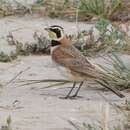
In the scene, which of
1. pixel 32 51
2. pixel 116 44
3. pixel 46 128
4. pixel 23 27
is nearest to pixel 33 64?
pixel 32 51

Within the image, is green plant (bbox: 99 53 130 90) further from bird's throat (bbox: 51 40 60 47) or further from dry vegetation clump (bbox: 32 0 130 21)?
dry vegetation clump (bbox: 32 0 130 21)

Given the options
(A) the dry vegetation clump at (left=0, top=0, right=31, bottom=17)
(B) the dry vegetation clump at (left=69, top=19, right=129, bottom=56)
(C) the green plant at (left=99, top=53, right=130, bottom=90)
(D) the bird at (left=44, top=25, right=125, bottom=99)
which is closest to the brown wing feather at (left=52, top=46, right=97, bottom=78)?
(D) the bird at (left=44, top=25, right=125, bottom=99)

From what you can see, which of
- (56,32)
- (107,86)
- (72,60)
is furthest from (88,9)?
(107,86)

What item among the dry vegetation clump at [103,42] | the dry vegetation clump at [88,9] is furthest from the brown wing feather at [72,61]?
the dry vegetation clump at [88,9]

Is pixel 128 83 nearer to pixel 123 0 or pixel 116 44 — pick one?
pixel 116 44

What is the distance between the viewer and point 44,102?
7910mm

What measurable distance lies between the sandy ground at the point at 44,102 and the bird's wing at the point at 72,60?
29 cm

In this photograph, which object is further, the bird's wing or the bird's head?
the bird's head

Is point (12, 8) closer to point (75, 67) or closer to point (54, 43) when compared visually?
point (54, 43)

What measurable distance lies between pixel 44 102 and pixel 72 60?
25.4 inches

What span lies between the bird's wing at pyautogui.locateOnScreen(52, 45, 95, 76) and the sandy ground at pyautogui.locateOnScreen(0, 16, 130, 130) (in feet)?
0.94

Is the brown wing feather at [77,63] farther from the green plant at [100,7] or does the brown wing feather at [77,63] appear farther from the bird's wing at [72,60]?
the green plant at [100,7]

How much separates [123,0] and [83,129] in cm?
558

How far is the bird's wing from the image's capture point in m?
8.20
